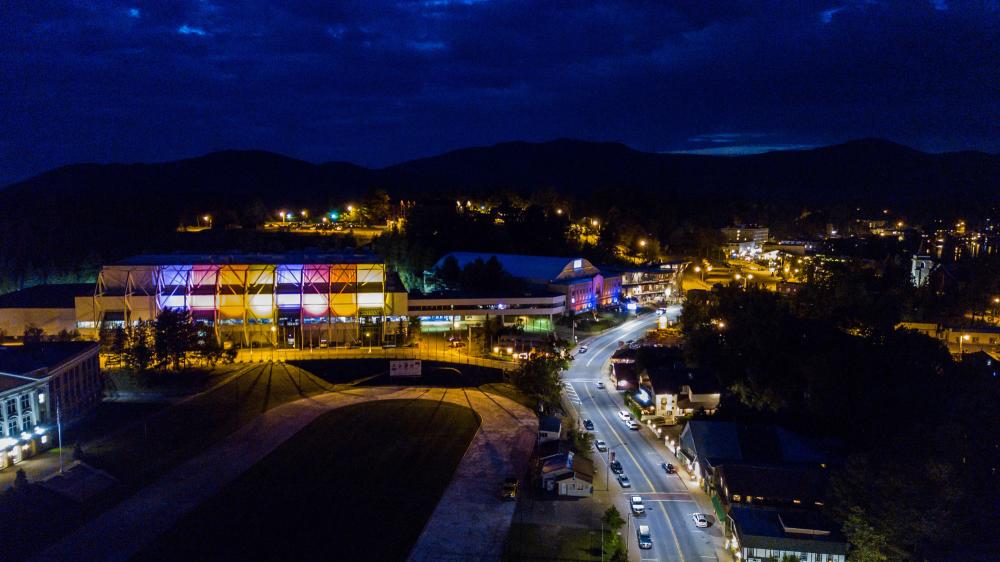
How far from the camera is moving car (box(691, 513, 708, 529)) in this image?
11.1 meters

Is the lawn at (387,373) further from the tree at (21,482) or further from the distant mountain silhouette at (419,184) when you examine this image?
the distant mountain silhouette at (419,184)

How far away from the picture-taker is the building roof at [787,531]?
402 inches

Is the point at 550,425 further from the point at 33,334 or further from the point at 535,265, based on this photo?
the point at 33,334

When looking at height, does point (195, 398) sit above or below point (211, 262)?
below

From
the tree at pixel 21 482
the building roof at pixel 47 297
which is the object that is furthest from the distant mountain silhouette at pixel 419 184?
the tree at pixel 21 482

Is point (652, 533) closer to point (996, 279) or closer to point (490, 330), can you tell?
point (490, 330)

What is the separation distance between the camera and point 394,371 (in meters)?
19.9

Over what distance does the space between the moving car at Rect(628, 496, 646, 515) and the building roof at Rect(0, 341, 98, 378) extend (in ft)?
43.4

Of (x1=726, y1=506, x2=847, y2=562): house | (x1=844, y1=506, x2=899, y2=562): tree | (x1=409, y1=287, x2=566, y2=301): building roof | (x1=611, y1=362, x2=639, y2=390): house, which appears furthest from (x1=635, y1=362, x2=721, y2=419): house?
(x1=409, y1=287, x2=566, y2=301): building roof

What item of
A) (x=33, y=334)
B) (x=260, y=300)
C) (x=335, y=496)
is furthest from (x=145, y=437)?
(x=260, y=300)

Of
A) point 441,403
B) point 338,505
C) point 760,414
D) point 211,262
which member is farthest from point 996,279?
point 211,262

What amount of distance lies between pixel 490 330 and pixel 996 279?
67.1 ft

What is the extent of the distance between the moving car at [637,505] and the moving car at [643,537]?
0.56m

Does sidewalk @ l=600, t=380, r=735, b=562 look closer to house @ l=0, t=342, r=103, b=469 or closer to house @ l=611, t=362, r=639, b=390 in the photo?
house @ l=611, t=362, r=639, b=390
